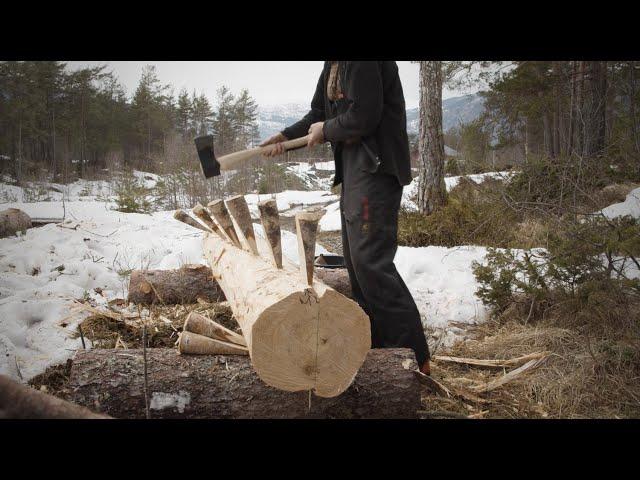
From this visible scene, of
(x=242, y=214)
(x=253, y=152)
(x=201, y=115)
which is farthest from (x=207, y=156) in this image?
(x=201, y=115)

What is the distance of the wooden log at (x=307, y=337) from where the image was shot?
1.54 metres

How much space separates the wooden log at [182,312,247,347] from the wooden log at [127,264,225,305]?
1.67 m

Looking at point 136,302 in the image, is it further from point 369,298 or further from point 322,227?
point 322,227

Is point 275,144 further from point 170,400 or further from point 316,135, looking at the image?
point 170,400

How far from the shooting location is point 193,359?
189cm

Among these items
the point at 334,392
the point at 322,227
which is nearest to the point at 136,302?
the point at 334,392

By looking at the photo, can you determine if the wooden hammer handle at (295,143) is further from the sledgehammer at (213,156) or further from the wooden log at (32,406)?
the wooden log at (32,406)

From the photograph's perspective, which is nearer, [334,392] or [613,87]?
[334,392]

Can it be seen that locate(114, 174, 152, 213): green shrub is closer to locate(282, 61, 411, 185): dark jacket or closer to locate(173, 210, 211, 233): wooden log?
locate(173, 210, 211, 233): wooden log

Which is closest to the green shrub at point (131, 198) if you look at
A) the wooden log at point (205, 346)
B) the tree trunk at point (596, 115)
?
the wooden log at point (205, 346)

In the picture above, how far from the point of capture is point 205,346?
194 centimetres

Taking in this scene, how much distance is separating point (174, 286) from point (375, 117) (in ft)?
7.60

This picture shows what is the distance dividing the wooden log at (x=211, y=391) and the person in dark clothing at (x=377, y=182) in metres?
0.48
